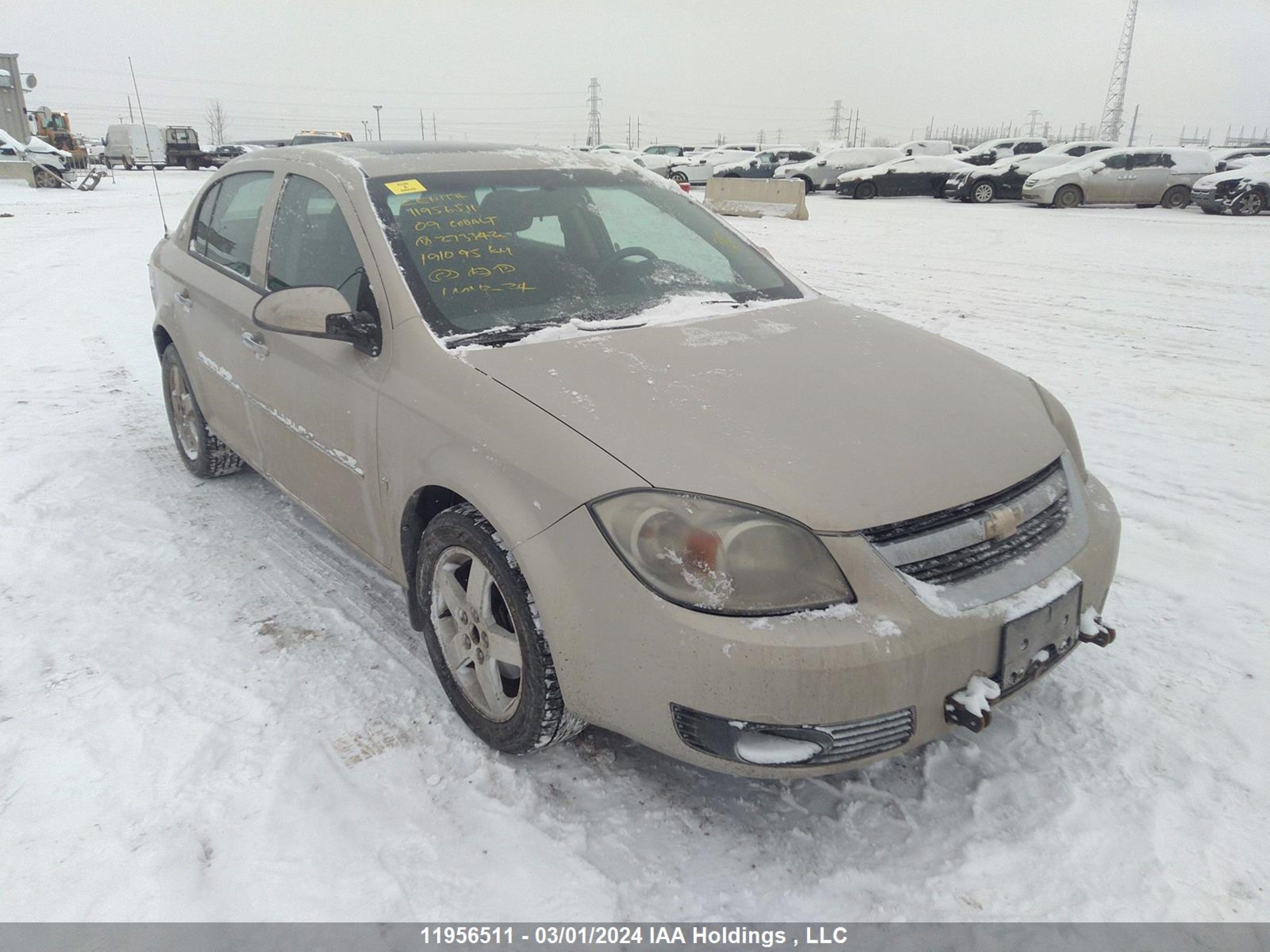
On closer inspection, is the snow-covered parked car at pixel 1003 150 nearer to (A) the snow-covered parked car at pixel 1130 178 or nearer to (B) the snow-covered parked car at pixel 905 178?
(B) the snow-covered parked car at pixel 905 178

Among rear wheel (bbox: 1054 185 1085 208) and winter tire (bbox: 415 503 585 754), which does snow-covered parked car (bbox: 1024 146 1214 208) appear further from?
winter tire (bbox: 415 503 585 754)

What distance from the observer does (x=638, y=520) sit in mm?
1941

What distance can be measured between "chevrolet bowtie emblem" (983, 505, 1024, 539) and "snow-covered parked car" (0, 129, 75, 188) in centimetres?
3187

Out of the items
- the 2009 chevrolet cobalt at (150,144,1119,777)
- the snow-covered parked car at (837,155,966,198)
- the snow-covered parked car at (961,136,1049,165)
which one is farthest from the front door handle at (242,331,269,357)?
the snow-covered parked car at (961,136,1049,165)

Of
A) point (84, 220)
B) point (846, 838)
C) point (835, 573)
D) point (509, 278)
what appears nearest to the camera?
point (835, 573)

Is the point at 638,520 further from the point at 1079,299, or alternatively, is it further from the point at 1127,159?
the point at 1127,159

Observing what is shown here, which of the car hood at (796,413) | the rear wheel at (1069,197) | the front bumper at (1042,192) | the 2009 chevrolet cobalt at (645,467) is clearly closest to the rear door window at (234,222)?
the 2009 chevrolet cobalt at (645,467)

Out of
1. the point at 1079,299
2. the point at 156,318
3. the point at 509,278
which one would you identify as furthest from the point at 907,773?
the point at 1079,299

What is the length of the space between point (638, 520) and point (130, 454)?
4.03m

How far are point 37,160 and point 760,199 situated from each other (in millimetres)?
23599

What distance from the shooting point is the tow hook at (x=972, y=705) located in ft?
6.47

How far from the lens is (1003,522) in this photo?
213 centimetres

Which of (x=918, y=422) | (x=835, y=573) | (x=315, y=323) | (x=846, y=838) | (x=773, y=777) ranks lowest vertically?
(x=846, y=838)

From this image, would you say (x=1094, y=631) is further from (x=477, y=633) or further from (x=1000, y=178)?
(x=1000, y=178)
